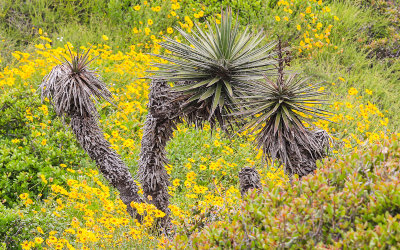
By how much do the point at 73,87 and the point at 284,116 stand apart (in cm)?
187

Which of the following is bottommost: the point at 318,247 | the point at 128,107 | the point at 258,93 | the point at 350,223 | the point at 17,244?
the point at 17,244

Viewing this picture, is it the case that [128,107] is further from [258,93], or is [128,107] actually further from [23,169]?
[258,93]

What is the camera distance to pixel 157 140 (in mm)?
4348

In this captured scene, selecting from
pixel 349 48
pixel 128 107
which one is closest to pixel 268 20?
pixel 349 48

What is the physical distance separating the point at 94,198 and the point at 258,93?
2.36 m

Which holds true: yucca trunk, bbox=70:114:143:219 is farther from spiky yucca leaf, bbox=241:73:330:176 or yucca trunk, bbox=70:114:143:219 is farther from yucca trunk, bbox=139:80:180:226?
spiky yucca leaf, bbox=241:73:330:176

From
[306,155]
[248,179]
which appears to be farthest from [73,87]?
[306,155]

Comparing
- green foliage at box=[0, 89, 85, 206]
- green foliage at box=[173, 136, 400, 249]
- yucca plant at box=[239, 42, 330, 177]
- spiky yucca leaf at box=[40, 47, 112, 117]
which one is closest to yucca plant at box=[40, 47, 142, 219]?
spiky yucca leaf at box=[40, 47, 112, 117]

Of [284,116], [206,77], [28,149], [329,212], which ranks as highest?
[206,77]

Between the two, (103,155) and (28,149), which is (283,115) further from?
(28,149)

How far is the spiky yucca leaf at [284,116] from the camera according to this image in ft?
12.2

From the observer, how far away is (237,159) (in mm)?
6246

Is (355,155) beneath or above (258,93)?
beneath

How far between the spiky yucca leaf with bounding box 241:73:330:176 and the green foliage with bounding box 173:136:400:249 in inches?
36.4
